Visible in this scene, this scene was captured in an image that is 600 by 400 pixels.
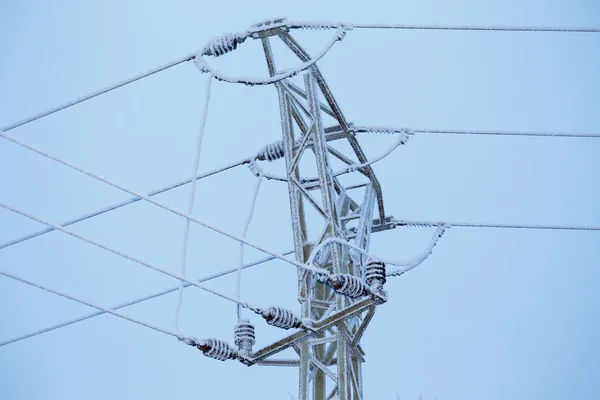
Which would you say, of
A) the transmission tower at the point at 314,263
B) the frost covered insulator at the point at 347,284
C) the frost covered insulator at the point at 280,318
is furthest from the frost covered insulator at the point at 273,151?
the frost covered insulator at the point at 347,284

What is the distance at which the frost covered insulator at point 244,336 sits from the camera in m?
12.3

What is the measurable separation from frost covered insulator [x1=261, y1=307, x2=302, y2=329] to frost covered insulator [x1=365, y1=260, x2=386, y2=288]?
99 centimetres

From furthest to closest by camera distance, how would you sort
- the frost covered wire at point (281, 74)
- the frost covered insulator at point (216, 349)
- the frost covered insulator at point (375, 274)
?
the frost covered wire at point (281, 74)
the frost covered insulator at point (216, 349)
the frost covered insulator at point (375, 274)

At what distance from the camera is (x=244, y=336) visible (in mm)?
12375

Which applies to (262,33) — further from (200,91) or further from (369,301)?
(200,91)

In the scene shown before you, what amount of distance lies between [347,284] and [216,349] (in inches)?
71.5

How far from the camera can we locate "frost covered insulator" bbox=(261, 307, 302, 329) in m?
11.5

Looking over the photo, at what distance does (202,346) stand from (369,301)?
2012 mm

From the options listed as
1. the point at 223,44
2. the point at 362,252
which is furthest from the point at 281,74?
the point at 362,252

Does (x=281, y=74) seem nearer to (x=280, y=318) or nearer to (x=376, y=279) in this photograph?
(x=376, y=279)

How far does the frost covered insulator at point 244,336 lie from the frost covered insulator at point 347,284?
1576 mm

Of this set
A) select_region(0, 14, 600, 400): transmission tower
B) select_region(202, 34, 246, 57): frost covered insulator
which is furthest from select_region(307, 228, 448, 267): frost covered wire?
select_region(202, 34, 246, 57): frost covered insulator

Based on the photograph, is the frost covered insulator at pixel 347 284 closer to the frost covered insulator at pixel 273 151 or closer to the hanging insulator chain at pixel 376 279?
the hanging insulator chain at pixel 376 279

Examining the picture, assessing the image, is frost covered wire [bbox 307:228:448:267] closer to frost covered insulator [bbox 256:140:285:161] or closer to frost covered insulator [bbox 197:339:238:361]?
frost covered insulator [bbox 197:339:238:361]
